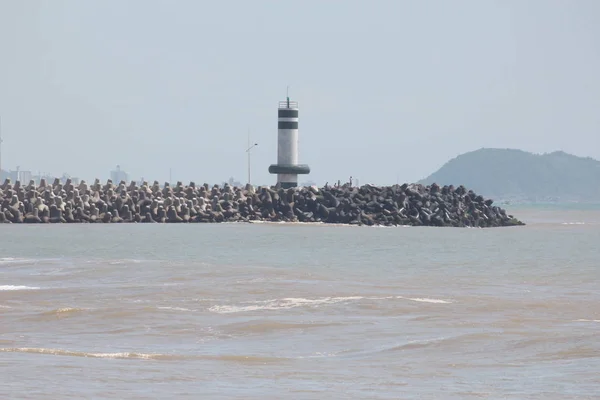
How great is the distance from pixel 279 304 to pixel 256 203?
32.6 metres

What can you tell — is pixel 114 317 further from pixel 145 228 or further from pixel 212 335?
pixel 145 228

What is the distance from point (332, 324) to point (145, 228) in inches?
1132

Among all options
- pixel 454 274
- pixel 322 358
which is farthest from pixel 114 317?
pixel 454 274

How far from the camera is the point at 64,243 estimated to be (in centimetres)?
3331

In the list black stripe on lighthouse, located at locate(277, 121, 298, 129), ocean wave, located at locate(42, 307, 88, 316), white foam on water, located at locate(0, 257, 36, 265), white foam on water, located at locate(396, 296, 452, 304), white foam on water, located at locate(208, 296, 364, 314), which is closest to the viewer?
ocean wave, located at locate(42, 307, 88, 316)

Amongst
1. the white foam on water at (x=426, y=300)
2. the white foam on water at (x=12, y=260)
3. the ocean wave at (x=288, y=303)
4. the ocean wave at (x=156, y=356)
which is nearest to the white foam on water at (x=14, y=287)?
the ocean wave at (x=288, y=303)

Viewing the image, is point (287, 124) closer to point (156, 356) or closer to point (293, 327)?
point (293, 327)

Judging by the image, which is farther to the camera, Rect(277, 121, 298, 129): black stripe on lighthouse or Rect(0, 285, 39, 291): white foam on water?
Rect(277, 121, 298, 129): black stripe on lighthouse

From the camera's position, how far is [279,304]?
16766 millimetres

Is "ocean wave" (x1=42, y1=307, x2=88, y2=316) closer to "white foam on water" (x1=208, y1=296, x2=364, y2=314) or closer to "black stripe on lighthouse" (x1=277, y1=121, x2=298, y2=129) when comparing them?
"white foam on water" (x1=208, y1=296, x2=364, y2=314)

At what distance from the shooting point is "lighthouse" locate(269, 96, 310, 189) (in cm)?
5194

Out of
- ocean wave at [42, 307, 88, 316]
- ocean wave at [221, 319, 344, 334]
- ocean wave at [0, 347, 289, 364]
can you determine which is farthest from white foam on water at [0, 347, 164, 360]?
ocean wave at [42, 307, 88, 316]

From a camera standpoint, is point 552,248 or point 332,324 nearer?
point 332,324

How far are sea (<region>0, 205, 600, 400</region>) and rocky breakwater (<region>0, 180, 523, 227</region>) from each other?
1737 cm
